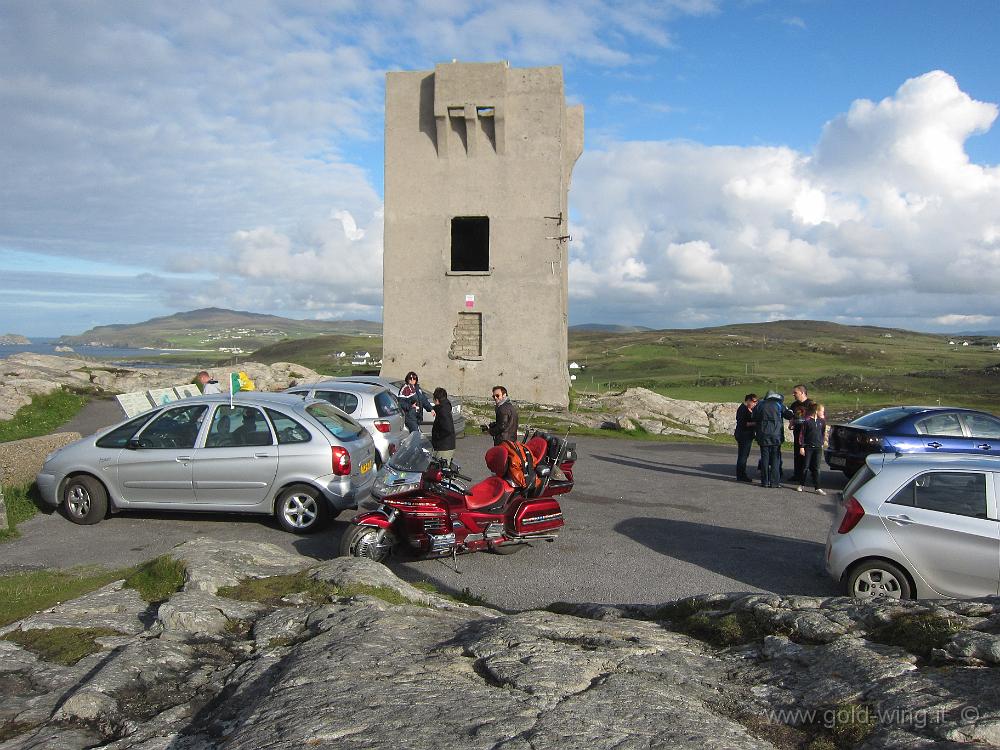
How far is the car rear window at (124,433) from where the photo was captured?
33.6 feet

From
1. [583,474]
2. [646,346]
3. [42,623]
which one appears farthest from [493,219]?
[646,346]

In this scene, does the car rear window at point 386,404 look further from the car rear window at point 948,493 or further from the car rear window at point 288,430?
the car rear window at point 948,493

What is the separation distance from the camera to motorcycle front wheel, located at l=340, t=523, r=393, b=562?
8094mm

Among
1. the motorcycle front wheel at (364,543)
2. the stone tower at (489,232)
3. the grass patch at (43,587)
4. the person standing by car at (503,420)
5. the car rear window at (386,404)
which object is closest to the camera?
the grass patch at (43,587)

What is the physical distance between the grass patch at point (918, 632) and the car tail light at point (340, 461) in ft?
22.0

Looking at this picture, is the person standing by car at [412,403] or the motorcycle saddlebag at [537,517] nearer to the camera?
the motorcycle saddlebag at [537,517]

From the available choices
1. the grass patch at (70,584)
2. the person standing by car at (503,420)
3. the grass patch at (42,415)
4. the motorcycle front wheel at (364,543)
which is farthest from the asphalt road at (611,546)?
the grass patch at (42,415)

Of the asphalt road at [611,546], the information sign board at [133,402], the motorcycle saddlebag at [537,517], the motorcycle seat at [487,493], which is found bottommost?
the asphalt road at [611,546]

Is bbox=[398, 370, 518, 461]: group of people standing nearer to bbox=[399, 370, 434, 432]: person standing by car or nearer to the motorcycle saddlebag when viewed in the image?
bbox=[399, 370, 434, 432]: person standing by car

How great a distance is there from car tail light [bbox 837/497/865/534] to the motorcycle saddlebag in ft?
9.99

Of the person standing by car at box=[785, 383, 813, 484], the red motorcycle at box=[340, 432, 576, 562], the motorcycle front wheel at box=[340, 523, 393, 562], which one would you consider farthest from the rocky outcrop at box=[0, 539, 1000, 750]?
the person standing by car at box=[785, 383, 813, 484]

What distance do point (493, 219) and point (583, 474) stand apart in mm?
11883

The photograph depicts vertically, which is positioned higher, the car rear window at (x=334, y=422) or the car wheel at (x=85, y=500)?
the car rear window at (x=334, y=422)

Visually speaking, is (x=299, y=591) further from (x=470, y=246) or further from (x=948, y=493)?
(x=470, y=246)
